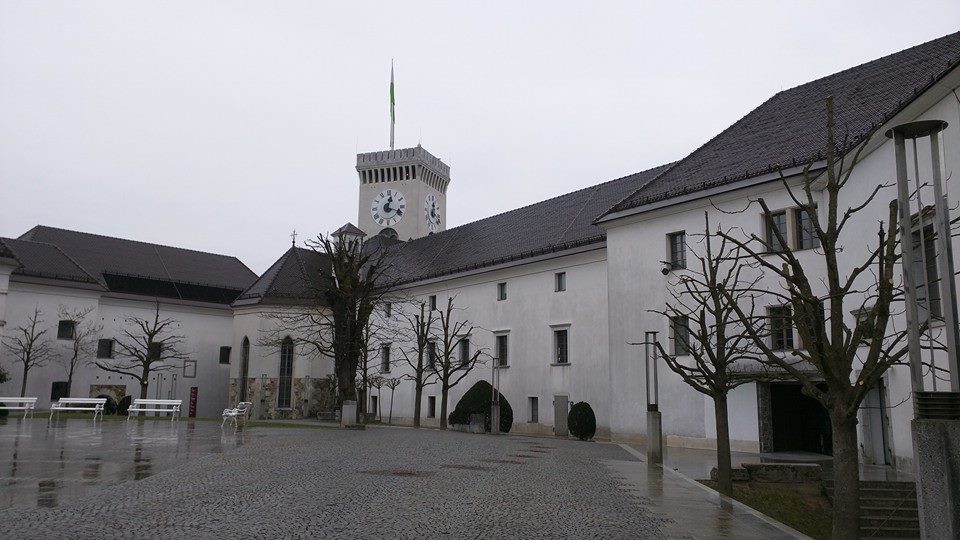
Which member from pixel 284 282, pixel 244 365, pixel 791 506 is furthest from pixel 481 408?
pixel 244 365

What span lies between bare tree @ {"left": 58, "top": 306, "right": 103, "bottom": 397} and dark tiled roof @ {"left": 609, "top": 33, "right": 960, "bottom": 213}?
38.7 metres

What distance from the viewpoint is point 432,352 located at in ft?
143

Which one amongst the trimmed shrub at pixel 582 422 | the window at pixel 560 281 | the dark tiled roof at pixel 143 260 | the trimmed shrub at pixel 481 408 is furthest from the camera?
the dark tiled roof at pixel 143 260

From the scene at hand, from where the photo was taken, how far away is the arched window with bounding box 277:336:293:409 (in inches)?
2111

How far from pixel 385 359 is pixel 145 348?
19086mm

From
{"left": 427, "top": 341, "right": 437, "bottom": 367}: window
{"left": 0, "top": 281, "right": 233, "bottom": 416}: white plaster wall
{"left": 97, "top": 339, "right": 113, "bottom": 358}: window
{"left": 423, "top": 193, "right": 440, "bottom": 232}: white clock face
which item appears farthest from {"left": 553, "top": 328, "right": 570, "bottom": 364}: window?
{"left": 423, "top": 193, "right": 440, "bottom": 232}: white clock face

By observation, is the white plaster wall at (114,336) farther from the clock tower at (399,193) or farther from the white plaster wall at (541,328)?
the clock tower at (399,193)

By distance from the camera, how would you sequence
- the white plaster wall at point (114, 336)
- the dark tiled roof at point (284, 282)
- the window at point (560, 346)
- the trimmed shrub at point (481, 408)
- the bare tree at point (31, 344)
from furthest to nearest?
the dark tiled roof at point (284, 282) → the white plaster wall at point (114, 336) → the bare tree at point (31, 344) → the window at point (560, 346) → the trimmed shrub at point (481, 408)

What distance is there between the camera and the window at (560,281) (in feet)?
128

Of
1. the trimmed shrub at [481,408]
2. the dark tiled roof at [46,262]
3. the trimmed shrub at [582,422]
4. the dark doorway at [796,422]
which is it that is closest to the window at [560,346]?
the trimmed shrub at [481,408]

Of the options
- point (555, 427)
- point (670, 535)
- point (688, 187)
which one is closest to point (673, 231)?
point (688, 187)

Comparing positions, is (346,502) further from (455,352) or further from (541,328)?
(455,352)

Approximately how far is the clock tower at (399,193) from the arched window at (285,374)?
93.6 feet

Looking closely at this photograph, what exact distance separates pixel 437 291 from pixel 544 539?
3969 centimetres
